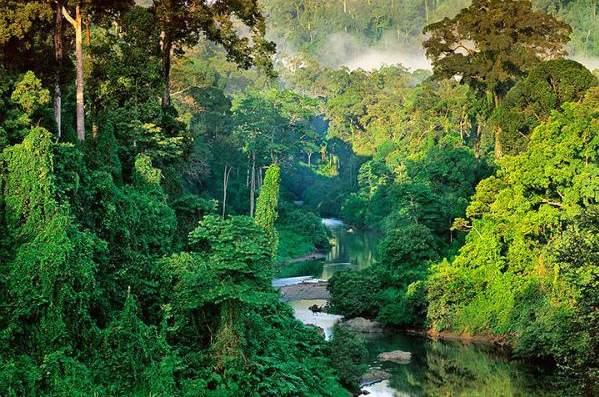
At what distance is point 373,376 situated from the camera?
2678 centimetres

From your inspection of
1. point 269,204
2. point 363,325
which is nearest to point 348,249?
point 363,325

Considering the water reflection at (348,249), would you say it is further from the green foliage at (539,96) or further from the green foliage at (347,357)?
the green foliage at (347,357)

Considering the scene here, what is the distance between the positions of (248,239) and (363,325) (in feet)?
56.4

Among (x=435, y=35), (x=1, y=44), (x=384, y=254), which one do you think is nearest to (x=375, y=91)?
(x=435, y=35)

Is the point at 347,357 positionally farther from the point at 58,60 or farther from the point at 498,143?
the point at 498,143

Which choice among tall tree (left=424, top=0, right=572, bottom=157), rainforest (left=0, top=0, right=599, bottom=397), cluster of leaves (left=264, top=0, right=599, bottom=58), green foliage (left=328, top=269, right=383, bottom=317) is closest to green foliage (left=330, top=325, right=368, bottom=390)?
rainforest (left=0, top=0, right=599, bottom=397)

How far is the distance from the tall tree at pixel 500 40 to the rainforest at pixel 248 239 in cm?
12

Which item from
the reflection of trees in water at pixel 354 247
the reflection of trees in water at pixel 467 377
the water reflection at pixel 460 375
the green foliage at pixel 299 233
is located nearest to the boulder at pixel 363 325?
the water reflection at pixel 460 375

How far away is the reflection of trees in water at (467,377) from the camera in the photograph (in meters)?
25.5

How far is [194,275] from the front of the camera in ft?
59.3

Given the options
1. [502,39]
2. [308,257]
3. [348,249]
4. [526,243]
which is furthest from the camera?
[348,249]

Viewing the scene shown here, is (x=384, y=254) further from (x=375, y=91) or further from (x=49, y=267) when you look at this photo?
(x=375, y=91)

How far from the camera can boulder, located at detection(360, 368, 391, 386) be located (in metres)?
26.2

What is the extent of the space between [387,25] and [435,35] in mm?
131733
